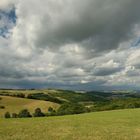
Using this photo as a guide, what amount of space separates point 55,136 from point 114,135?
575 cm

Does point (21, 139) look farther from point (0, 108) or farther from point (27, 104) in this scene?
point (27, 104)

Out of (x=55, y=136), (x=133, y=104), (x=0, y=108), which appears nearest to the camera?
(x=55, y=136)

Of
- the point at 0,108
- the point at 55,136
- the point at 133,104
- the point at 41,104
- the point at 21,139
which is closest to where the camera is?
the point at 21,139

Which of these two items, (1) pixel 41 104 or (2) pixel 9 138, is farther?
(1) pixel 41 104

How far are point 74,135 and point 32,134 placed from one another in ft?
13.5

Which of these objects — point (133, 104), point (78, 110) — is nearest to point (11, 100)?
point (78, 110)

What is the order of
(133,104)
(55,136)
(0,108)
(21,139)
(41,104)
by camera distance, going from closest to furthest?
1. (21,139)
2. (55,136)
3. (133,104)
4. (0,108)
5. (41,104)

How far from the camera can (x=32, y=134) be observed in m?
24.2

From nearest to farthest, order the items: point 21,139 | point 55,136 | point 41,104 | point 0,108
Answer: point 21,139
point 55,136
point 0,108
point 41,104

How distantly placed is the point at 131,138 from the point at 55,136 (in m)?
7.06

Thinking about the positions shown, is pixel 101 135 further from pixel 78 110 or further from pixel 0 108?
pixel 0 108

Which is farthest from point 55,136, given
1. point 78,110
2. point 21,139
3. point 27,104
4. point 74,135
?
point 27,104

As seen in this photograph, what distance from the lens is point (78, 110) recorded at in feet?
341

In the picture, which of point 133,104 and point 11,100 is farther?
point 11,100
